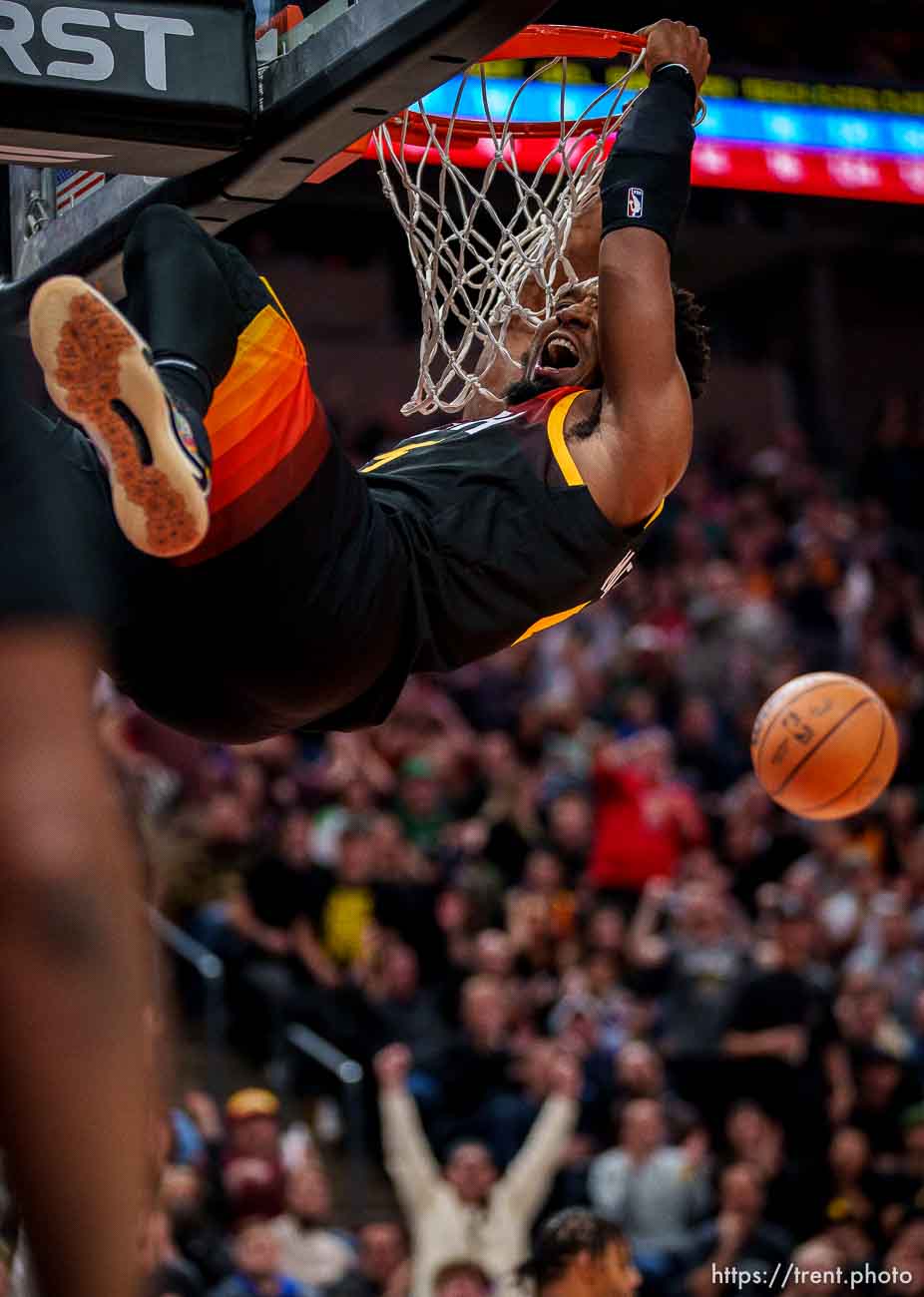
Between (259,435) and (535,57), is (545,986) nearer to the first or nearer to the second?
(535,57)

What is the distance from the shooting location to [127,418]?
2.14 meters

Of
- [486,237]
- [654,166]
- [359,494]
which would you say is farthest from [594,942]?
[359,494]

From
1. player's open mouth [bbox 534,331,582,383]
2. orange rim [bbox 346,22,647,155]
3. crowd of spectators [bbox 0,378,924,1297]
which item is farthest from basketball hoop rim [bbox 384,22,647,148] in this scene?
crowd of spectators [bbox 0,378,924,1297]

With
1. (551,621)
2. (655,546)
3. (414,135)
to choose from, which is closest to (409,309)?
(655,546)

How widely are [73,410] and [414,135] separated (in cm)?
246

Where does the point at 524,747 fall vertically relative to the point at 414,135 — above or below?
below

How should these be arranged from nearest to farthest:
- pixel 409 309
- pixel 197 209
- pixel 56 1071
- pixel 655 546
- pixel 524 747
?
pixel 56 1071 < pixel 197 209 < pixel 524 747 < pixel 655 546 < pixel 409 309

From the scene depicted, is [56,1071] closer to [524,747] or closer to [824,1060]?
[824,1060]

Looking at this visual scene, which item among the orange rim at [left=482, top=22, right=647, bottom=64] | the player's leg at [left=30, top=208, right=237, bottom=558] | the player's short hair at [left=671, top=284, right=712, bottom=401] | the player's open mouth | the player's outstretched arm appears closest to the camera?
the player's leg at [left=30, top=208, right=237, bottom=558]

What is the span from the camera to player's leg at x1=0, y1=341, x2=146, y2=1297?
1107mm

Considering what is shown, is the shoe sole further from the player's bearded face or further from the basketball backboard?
the player's bearded face

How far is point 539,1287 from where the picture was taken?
4.15 m

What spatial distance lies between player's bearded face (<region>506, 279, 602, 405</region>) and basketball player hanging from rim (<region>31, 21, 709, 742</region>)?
6cm

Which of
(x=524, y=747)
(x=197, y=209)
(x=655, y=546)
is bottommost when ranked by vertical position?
(x=524, y=747)
